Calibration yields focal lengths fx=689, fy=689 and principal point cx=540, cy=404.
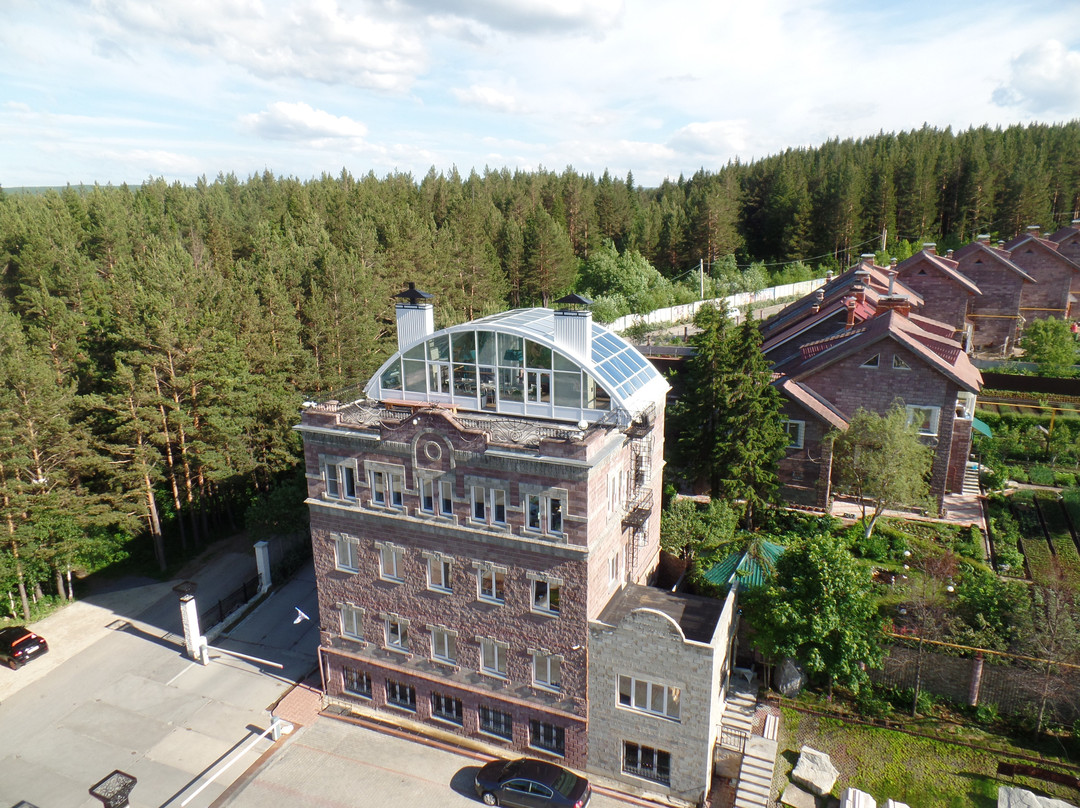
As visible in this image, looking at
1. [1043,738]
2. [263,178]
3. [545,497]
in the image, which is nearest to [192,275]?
[545,497]

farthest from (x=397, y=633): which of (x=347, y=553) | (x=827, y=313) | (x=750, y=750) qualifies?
(x=827, y=313)

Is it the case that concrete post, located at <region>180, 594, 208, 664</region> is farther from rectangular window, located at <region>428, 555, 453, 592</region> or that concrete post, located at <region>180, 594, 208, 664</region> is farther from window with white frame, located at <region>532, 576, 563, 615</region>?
window with white frame, located at <region>532, 576, 563, 615</region>

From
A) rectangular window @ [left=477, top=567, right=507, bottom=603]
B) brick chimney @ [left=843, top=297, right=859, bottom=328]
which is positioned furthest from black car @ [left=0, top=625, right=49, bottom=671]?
brick chimney @ [left=843, top=297, right=859, bottom=328]

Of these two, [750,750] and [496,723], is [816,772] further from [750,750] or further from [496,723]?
[496,723]

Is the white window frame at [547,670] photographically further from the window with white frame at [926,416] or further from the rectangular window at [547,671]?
the window with white frame at [926,416]

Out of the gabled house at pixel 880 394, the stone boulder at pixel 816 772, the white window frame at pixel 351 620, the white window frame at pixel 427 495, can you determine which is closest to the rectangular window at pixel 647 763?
the stone boulder at pixel 816 772

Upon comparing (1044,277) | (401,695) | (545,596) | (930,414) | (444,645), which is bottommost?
(401,695)
